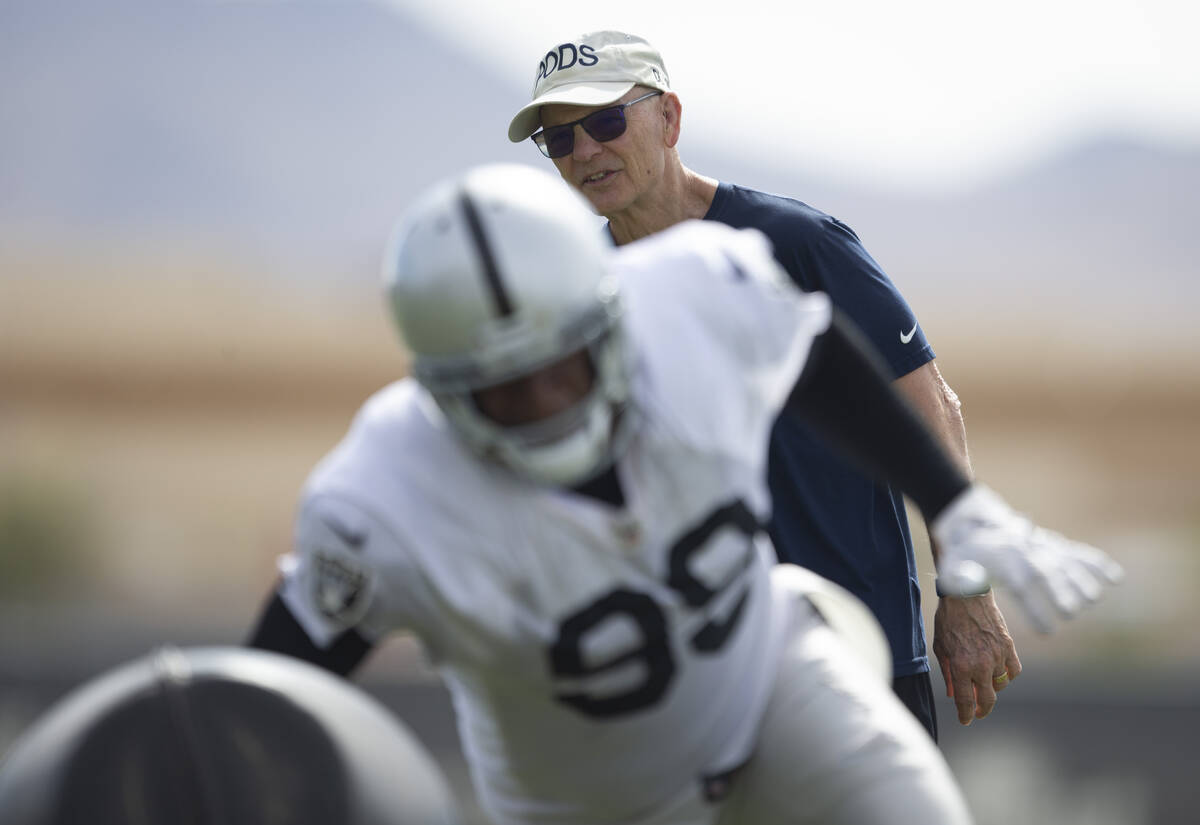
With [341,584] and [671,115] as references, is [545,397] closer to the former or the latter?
[341,584]

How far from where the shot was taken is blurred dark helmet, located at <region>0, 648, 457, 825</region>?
164 centimetres

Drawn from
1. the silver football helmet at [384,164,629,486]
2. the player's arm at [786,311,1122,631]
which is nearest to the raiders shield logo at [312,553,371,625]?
the silver football helmet at [384,164,629,486]

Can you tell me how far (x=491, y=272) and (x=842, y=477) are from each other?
1559mm

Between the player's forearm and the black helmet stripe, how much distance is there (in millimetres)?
568

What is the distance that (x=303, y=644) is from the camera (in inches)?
72.9

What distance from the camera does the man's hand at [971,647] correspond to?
3006 millimetres

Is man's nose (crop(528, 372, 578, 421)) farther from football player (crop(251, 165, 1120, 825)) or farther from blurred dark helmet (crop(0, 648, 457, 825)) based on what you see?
blurred dark helmet (crop(0, 648, 457, 825))

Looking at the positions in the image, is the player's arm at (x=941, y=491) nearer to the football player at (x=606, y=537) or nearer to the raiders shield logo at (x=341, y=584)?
the football player at (x=606, y=537)

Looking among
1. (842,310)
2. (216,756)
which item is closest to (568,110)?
(842,310)

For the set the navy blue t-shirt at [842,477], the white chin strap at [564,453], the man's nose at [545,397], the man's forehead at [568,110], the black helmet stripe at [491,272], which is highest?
the man's forehead at [568,110]

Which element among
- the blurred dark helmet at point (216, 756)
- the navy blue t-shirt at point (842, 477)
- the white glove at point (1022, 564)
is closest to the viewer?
the blurred dark helmet at point (216, 756)

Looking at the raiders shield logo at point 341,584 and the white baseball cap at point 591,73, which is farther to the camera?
the white baseball cap at point 591,73

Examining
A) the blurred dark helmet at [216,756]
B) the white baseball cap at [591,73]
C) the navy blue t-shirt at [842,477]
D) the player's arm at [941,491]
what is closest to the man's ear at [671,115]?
the white baseball cap at [591,73]

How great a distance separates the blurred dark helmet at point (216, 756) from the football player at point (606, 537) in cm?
11
